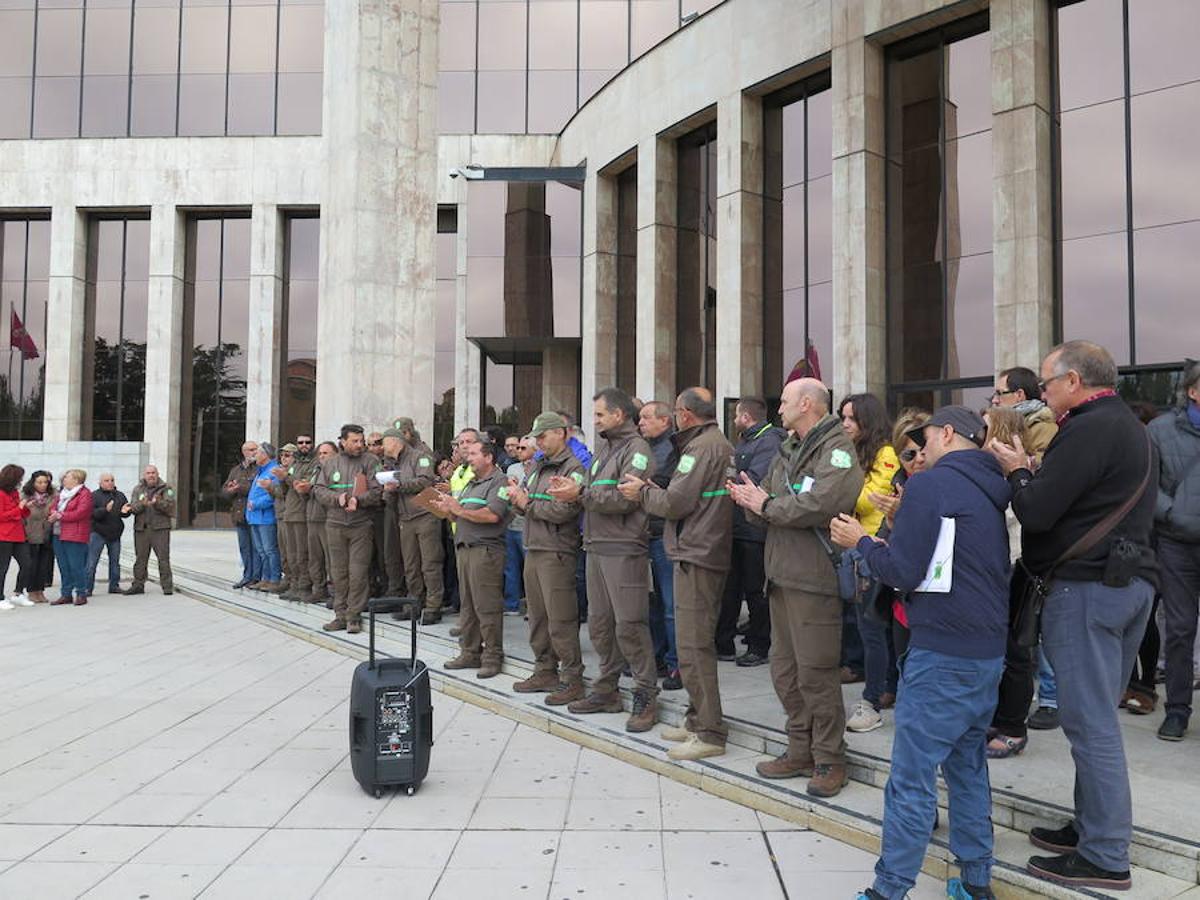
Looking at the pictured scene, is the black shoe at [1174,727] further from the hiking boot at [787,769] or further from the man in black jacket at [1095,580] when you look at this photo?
the hiking boot at [787,769]

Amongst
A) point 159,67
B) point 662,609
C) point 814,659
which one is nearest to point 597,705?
point 662,609

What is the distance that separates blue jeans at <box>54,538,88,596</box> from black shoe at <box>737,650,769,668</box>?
397 inches

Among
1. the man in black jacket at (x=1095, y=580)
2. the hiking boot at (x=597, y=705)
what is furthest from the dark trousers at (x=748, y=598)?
the man in black jacket at (x=1095, y=580)

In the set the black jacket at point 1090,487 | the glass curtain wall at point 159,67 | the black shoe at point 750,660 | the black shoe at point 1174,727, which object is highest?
the glass curtain wall at point 159,67

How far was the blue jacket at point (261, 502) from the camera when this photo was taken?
482 inches

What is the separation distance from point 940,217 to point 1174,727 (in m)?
10.4

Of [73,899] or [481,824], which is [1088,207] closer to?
[481,824]

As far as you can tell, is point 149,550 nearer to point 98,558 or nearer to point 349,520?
point 98,558

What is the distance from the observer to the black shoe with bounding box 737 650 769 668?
725 centimetres

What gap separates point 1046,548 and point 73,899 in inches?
158

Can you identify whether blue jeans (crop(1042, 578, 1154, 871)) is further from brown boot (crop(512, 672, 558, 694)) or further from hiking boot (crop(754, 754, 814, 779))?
brown boot (crop(512, 672, 558, 694))

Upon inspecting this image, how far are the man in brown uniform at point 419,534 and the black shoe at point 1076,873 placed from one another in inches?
264

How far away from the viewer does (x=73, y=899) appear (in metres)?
3.68

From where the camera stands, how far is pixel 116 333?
27172 millimetres
